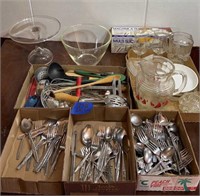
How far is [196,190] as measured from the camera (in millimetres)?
485

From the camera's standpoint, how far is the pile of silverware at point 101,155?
491mm

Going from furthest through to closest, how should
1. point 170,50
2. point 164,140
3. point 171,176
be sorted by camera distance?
point 170,50 < point 164,140 < point 171,176

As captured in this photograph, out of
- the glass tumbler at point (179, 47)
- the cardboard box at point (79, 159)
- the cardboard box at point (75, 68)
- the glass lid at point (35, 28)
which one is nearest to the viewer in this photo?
the cardboard box at point (79, 159)

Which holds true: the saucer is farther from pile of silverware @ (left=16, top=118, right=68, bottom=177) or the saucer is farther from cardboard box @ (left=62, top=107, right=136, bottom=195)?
pile of silverware @ (left=16, top=118, right=68, bottom=177)

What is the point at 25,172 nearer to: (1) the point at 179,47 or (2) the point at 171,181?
(2) the point at 171,181

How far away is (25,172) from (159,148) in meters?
0.28

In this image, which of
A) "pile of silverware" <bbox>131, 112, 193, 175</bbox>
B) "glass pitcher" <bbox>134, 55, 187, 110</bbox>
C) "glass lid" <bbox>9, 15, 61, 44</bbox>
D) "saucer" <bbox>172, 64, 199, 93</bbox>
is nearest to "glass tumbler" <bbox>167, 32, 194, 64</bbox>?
"saucer" <bbox>172, 64, 199, 93</bbox>

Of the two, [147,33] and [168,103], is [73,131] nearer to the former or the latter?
[168,103]

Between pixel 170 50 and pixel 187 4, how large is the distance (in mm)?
183

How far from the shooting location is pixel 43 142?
0.56 m

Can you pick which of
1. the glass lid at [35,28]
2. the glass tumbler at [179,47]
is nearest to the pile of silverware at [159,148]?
the glass tumbler at [179,47]

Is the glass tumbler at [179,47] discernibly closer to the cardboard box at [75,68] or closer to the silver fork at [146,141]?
the cardboard box at [75,68]

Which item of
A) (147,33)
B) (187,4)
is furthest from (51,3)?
(187,4)

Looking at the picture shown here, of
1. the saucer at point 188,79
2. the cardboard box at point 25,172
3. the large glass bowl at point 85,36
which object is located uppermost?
the large glass bowl at point 85,36
